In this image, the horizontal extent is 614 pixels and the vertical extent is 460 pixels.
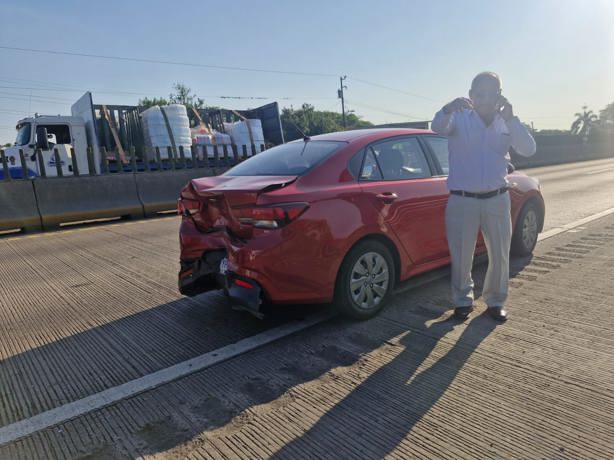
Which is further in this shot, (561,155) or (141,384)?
(561,155)

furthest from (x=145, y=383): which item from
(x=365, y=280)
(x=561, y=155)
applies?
(x=561, y=155)

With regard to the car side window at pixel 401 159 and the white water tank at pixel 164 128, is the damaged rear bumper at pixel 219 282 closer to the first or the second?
the car side window at pixel 401 159

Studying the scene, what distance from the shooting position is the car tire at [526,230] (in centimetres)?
554

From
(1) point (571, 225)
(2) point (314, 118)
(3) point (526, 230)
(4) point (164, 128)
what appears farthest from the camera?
(2) point (314, 118)

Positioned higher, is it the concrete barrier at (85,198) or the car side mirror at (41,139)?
the car side mirror at (41,139)

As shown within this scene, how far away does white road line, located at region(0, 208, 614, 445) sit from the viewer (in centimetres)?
262

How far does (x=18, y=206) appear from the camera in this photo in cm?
1014

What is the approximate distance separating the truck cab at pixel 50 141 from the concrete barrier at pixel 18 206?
3604 millimetres

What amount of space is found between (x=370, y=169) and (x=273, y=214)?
1.13 meters

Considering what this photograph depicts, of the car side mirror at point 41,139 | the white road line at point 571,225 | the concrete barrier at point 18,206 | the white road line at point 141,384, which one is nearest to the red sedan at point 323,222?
the white road line at point 141,384

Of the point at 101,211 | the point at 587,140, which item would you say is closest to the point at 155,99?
the point at 587,140

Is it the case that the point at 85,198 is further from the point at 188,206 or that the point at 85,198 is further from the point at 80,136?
the point at 188,206

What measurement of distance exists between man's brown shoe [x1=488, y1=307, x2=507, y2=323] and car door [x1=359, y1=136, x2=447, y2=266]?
0.76 meters

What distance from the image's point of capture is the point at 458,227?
3.76 m
